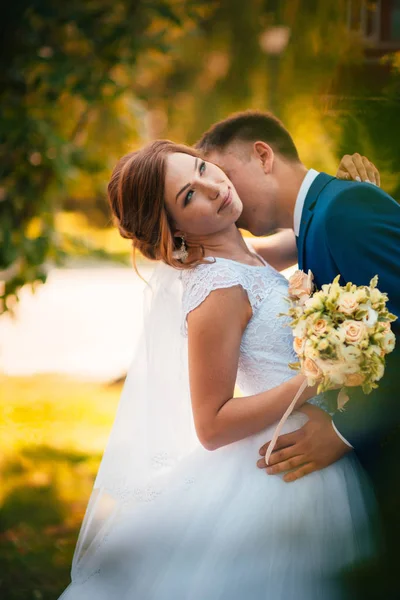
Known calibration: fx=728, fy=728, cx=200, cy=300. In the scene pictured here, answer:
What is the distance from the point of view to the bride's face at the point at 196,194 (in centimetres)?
216

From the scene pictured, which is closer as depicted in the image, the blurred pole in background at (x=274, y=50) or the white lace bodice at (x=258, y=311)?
the white lace bodice at (x=258, y=311)

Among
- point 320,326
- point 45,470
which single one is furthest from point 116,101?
point 320,326

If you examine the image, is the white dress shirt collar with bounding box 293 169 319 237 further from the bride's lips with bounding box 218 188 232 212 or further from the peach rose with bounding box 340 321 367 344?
Result: the peach rose with bounding box 340 321 367 344

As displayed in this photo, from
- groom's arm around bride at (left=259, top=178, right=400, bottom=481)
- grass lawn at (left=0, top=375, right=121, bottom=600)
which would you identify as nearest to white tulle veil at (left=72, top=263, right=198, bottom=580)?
groom's arm around bride at (left=259, top=178, right=400, bottom=481)

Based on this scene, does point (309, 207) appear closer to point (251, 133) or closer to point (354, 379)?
point (251, 133)

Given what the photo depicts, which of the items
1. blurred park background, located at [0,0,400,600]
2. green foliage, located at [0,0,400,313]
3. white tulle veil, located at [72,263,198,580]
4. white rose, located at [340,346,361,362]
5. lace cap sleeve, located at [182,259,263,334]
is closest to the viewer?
white rose, located at [340,346,361,362]

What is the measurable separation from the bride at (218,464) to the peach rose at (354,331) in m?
0.29

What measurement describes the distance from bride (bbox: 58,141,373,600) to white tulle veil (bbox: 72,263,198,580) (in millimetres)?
14

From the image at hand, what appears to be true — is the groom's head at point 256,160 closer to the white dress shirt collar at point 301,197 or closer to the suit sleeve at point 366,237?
the white dress shirt collar at point 301,197

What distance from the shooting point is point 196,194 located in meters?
2.17

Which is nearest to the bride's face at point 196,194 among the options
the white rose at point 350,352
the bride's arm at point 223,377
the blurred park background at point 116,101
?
the bride's arm at point 223,377

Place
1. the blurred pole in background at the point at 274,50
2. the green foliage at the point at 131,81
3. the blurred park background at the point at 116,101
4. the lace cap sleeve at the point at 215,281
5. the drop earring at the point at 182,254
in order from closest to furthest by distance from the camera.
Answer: the lace cap sleeve at the point at 215,281, the drop earring at the point at 182,254, the blurred park background at the point at 116,101, the green foliage at the point at 131,81, the blurred pole in background at the point at 274,50

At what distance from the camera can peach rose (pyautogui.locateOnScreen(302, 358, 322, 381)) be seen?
1.86 m

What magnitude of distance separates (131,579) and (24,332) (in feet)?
14.5
